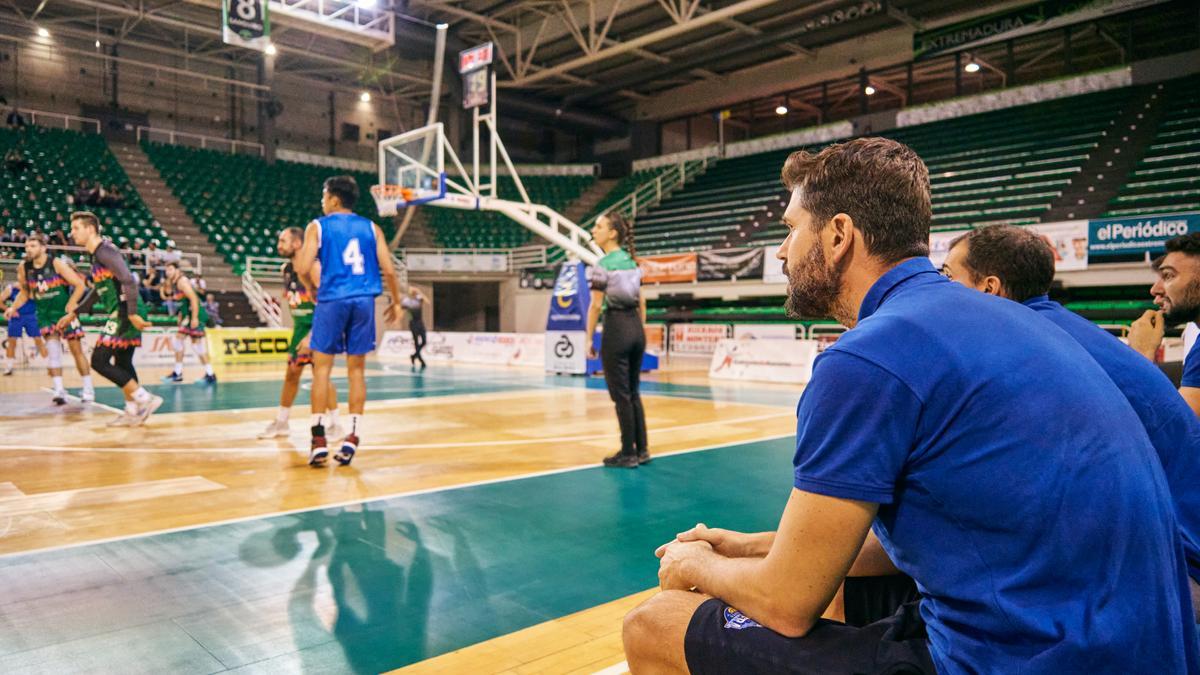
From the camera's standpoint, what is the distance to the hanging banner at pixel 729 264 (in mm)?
19438

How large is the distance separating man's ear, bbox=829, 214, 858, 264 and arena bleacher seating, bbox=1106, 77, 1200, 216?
54.5 ft

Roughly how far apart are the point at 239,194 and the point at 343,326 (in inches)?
858

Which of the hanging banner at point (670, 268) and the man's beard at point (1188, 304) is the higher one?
the hanging banner at point (670, 268)

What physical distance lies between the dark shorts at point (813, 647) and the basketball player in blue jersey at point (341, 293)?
4.23m

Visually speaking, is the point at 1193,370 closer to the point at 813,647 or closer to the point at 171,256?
the point at 813,647

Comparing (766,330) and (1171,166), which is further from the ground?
(1171,166)

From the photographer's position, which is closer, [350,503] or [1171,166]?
[350,503]

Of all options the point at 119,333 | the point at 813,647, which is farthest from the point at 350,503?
the point at 119,333

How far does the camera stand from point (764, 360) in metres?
13.1

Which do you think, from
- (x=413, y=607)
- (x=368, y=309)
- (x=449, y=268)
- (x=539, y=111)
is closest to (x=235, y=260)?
(x=449, y=268)

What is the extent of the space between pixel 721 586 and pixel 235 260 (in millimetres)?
23466

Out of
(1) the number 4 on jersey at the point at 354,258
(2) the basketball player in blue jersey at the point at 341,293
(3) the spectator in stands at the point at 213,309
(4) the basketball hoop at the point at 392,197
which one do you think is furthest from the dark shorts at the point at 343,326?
(3) the spectator in stands at the point at 213,309

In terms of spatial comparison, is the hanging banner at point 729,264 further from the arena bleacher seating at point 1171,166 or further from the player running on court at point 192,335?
the player running on court at point 192,335

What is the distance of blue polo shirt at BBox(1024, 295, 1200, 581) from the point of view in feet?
5.30
